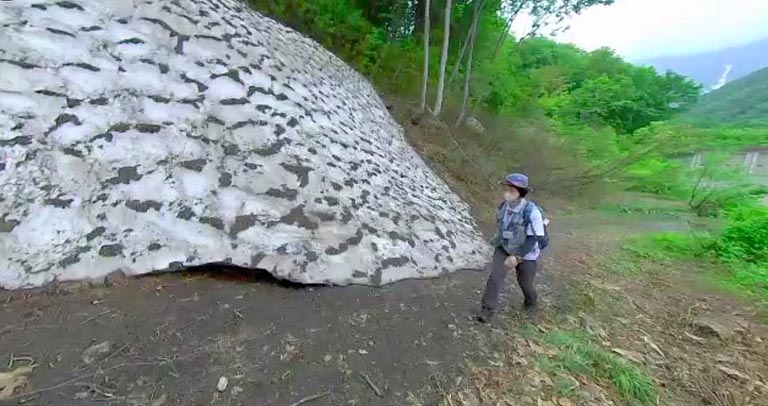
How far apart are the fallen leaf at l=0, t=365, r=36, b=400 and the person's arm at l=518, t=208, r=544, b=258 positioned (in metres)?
2.76

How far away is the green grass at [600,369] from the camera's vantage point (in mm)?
2842

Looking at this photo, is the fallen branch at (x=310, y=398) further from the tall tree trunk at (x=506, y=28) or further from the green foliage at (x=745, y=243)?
the tall tree trunk at (x=506, y=28)

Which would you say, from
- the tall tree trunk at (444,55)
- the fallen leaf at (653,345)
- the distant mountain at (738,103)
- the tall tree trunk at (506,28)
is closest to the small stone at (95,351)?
the fallen leaf at (653,345)

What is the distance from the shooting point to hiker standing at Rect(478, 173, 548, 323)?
10.3 feet

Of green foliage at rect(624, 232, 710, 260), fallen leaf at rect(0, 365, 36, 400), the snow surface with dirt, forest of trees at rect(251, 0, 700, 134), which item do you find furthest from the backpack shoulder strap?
forest of trees at rect(251, 0, 700, 134)

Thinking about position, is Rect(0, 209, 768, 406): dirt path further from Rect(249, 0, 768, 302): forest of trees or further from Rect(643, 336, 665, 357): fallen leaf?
Rect(249, 0, 768, 302): forest of trees

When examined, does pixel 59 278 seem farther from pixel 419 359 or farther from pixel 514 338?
pixel 514 338

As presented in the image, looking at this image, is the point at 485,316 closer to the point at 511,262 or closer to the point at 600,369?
the point at 511,262

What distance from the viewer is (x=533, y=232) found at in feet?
10.3

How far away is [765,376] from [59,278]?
15.8ft

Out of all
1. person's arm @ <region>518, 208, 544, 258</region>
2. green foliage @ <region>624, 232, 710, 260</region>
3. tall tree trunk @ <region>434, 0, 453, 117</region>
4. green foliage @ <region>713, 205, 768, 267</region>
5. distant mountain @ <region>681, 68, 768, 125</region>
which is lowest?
green foliage @ <region>624, 232, 710, 260</region>

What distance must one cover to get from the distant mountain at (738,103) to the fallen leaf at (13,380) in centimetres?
1884

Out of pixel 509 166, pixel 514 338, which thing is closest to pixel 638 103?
pixel 509 166

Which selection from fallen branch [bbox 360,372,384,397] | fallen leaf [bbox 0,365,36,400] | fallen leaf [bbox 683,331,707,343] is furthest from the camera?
fallen leaf [bbox 683,331,707,343]
